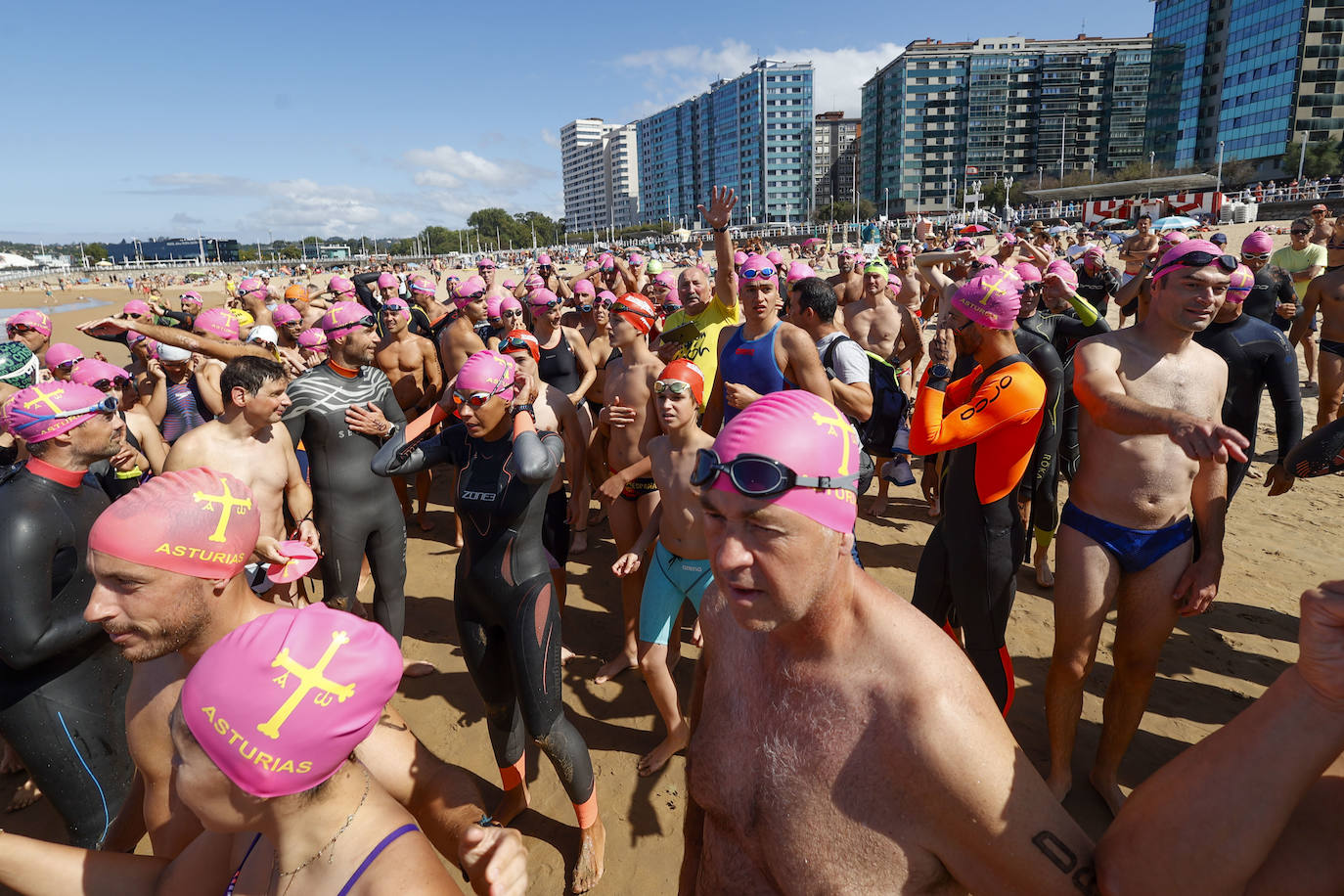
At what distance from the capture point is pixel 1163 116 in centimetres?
9594

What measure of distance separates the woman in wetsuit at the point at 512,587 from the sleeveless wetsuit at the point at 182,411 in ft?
13.5

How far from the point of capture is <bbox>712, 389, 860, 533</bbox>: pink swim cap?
59.1 inches

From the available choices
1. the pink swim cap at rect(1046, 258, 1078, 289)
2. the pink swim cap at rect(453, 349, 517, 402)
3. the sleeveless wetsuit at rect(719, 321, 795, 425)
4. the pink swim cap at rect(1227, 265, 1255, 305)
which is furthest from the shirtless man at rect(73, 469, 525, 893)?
the pink swim cap at rect(1046, 258, 1078, 289)

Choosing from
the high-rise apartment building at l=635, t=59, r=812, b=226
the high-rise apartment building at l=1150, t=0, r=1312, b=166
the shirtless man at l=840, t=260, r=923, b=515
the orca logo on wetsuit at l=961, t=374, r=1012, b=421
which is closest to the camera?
the orca logo on wetsuit at l=961, t=374, r=1012, b=421

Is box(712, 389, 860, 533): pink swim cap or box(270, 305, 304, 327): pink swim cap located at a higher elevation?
box(270, 305, 304, 327): pink swim cap

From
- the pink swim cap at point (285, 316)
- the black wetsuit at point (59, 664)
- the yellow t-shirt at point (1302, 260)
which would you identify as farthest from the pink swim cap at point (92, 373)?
the yellow t-shirt at point (1302, 260)

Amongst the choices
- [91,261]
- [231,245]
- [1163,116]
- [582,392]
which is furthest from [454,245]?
Result: [582,392]

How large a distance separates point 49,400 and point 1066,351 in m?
7.65

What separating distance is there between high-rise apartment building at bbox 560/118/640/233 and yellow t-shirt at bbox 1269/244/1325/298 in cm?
15488

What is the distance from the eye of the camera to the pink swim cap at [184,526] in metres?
1.89

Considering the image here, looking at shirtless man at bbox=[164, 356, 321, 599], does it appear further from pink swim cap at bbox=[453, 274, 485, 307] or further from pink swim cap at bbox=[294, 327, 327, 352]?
pink swim cap at bbox=[453, 274, 485, 307]

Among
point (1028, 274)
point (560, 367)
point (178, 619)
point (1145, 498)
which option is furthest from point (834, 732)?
point (560, 367)

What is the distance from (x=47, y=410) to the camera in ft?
9.08

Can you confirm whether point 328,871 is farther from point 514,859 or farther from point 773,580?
point 773,580
